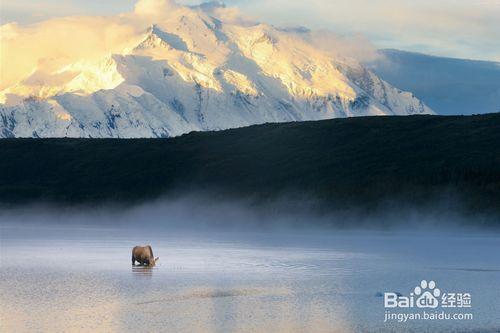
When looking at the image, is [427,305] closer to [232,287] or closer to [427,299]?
[427,299]

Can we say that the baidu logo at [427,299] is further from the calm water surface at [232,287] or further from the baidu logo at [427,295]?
the calm water surface at [232,287]

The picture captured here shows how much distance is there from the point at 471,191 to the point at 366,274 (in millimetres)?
118831

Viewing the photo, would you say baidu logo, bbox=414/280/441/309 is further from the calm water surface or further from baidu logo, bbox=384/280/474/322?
the calm water surface

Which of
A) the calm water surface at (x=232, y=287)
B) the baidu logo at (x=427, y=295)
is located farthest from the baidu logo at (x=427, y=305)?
the calm water surface at (x=232, y=287)

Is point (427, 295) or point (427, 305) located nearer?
point (427, 305)

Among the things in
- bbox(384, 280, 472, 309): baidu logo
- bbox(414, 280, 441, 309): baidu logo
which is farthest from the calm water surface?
bbox(414, 280, 441, 309): baidu logo

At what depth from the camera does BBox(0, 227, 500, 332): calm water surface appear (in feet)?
149

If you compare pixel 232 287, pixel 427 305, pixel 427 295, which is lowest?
pixel 427 305

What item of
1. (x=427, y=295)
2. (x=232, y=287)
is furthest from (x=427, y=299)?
(x=232, y=287)

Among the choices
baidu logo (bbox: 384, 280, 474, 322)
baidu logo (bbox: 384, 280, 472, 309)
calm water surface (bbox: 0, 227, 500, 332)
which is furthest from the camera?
baidu logo (bbox: 384, 280, 472, 309)

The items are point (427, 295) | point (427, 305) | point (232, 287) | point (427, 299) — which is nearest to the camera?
point (427, 305)

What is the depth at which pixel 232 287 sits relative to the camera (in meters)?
A: 58.7

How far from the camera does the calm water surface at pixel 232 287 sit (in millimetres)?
45406

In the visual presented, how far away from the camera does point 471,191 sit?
595 feet
